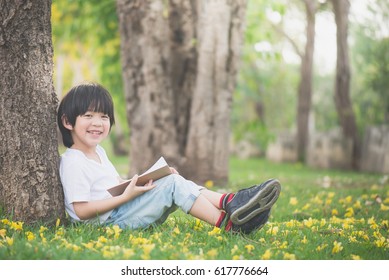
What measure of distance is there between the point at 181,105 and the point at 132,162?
3.95 ft

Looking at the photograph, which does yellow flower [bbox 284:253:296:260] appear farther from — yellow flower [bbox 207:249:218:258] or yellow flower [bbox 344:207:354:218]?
yellow flower [bbox 344:207:354:218]

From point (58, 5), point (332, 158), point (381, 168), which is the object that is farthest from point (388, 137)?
point (58, 5)

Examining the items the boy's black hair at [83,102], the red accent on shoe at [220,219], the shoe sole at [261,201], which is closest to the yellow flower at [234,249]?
the shoe sole at [261,201]

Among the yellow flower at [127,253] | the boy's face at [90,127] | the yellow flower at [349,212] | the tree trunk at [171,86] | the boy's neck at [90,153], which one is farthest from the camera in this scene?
the tree trunk at [171,86]

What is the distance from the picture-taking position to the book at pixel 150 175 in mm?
4109

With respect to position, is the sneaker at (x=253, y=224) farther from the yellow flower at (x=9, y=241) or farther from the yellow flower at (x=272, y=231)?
the yellow flower at (x=9, y=241)

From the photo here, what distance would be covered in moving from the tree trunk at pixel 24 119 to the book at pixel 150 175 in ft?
1.53

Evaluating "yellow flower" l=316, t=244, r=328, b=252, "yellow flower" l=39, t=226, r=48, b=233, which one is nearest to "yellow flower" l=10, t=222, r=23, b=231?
"yellow flower" l=39, t=226, r=48, b=233

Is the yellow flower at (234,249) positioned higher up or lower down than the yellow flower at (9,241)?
lower down

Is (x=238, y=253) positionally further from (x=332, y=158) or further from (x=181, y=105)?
(x=332, y=158)

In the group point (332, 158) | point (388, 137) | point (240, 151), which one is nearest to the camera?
point (388, 137)

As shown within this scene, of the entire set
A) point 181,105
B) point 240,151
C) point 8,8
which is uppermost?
point 8,8

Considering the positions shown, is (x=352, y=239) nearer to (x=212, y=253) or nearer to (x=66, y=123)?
(x=212, y=253)
